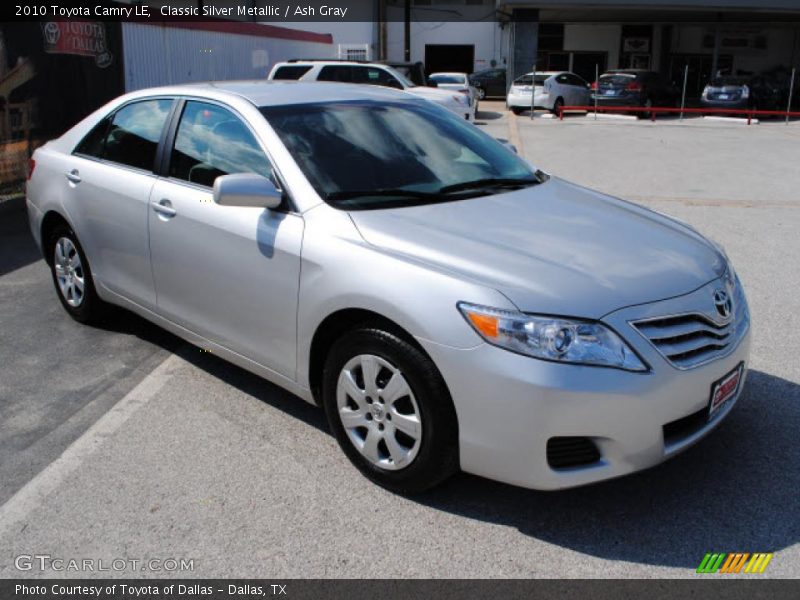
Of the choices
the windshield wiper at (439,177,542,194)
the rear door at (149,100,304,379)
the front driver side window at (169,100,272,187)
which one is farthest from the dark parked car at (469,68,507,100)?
the rear door at (149,100,304,379)

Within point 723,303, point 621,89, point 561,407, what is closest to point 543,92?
point 621,89

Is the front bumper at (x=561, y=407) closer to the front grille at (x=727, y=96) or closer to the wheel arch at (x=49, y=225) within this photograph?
the wheel arch at (x=49, y=225)

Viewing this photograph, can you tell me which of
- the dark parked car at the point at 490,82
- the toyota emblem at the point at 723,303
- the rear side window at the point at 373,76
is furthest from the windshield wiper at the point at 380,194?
the dark parked car at the point at 490,82

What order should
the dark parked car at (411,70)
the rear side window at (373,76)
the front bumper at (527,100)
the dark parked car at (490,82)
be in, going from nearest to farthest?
the rear side window at (373,76)
the dark parked car at (411,70)
the front bumper at (527,100)
the dark parked car at (490,82)

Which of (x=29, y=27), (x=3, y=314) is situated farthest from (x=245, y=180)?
(x=29, y=27)

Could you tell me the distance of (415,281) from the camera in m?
3.00

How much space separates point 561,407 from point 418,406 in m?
0.57

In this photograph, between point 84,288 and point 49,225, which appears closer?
point 84,288

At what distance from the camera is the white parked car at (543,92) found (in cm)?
2666

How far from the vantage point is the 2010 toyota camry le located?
9.30 feet

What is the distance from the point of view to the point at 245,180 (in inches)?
137

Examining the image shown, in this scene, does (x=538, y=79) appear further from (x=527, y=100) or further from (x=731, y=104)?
(x=731, y=104)

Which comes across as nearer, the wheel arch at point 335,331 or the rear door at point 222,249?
the wheel arch at point 335,331
